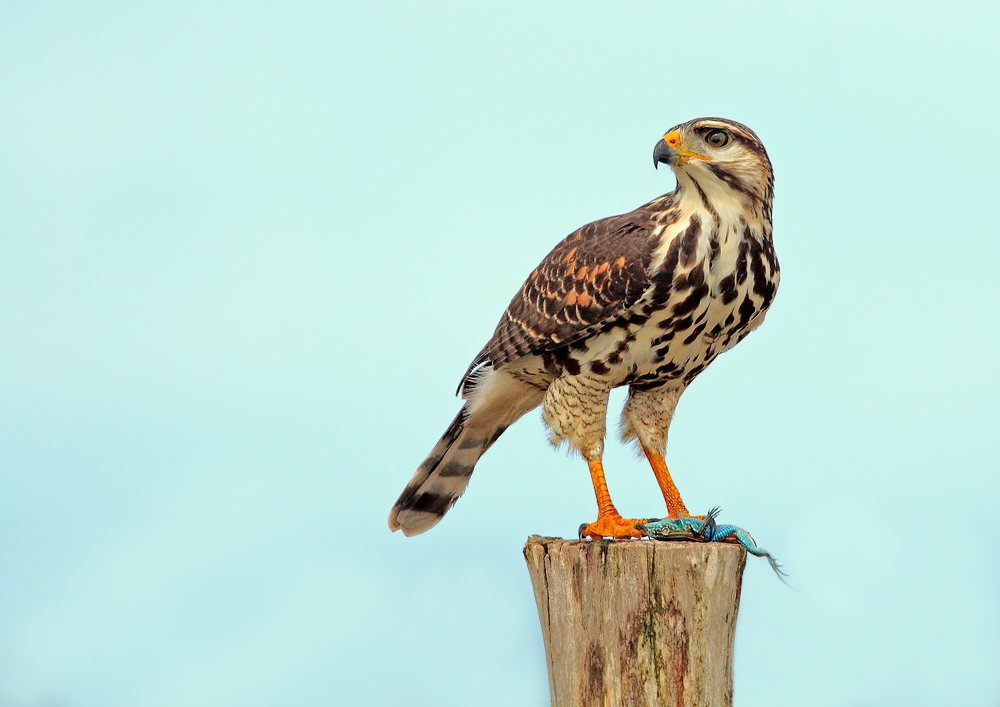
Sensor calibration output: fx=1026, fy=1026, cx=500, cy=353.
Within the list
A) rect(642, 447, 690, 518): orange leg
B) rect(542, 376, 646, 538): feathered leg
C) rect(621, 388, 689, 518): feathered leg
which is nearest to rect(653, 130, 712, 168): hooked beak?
rect(542, 376, 646, 538): feathered leg

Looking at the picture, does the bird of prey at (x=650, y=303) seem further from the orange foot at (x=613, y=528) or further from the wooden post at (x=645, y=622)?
the wooden post at (x=645, y=622)

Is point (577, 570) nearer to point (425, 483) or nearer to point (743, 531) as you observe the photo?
point (743, 531)

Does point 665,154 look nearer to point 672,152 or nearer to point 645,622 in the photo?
point 672,152

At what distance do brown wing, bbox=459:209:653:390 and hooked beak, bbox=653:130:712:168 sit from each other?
1.17ft

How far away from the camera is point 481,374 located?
6082 mm

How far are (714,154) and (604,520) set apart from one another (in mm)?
1955

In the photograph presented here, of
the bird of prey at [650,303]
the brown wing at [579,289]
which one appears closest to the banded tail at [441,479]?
the bird of prey at [650,303]

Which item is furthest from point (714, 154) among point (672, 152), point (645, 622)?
point (645, 622)

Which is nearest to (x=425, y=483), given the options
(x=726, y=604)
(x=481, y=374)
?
(x=481, y=374)

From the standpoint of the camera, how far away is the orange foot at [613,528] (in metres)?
5.30

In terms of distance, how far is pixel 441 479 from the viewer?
21.4 feet

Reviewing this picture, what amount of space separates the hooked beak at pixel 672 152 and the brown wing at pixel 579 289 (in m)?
0.36

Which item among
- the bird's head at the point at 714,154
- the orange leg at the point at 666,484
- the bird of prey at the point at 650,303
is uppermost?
the bird's head at the point at 714,154

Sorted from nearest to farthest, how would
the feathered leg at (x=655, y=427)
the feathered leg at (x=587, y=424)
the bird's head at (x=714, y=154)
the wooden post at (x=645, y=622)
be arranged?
1. the wooden post at (x=645, y=622)
2. the bird's head at (x=714, y=154)
3. the feathered leg at (x=587, y=424)
4. the feathered leg at (x=655, y=427)
